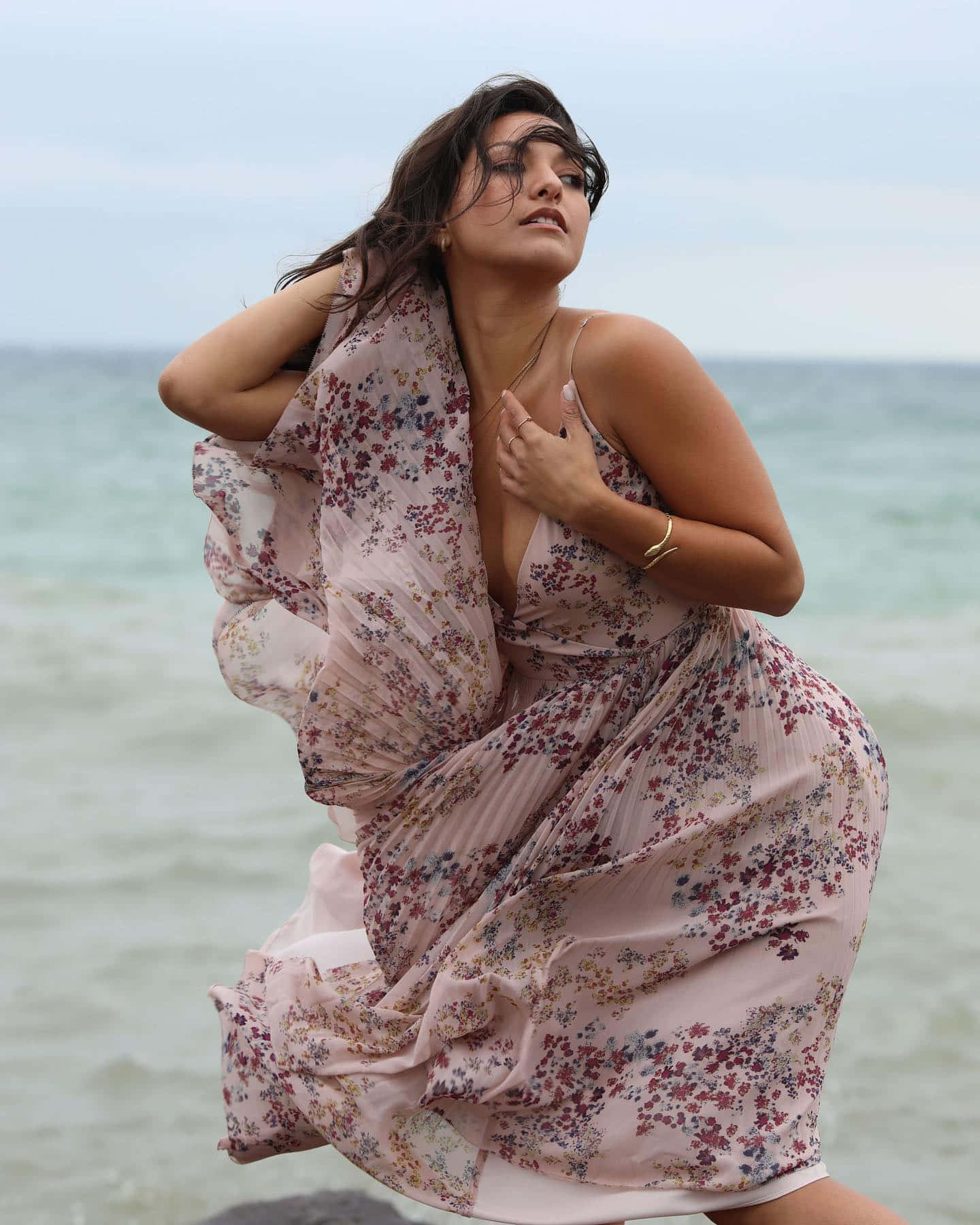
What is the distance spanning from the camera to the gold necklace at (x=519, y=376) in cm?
218

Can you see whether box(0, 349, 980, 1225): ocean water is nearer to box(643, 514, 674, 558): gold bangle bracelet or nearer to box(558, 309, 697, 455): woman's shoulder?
box(643, 514, 674, 558): gold bangle bracelet

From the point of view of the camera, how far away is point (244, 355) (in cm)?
222

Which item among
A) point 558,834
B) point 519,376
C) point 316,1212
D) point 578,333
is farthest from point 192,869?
point 578,333

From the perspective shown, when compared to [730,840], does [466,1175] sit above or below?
below

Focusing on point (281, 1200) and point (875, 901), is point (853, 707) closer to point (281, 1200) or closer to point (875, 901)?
point (281, 1200)

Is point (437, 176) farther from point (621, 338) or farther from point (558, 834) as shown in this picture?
point (558, 834)

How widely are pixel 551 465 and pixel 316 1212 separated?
6.49 ft

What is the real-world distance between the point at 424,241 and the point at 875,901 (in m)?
3.94

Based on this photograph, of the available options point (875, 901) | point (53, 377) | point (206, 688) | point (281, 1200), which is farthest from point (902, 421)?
point (281, 1200)

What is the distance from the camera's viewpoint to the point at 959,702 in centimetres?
798

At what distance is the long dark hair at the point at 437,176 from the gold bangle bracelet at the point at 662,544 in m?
0.51

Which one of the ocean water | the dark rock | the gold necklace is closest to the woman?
the gold necklace

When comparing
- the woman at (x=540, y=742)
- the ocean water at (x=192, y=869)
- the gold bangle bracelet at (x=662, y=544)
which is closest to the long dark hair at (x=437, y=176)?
the woman at (x=540, y=742)

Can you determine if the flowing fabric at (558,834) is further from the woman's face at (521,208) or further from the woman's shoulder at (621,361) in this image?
the woman's face at (521,208)
